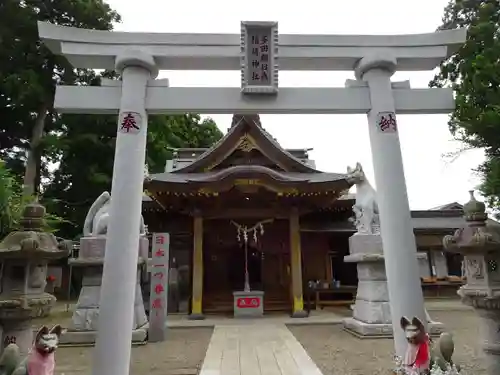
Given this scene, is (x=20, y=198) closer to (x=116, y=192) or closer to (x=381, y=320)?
(x=116, y=192)

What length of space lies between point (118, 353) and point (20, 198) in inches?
112

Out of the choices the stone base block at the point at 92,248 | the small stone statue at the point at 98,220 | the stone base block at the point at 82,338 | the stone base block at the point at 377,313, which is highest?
the small stone statue at the point at 98,220

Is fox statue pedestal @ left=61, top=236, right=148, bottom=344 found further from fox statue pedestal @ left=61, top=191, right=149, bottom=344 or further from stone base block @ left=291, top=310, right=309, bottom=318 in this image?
stone base block @ left=291, top=310, right=309, bottom=318

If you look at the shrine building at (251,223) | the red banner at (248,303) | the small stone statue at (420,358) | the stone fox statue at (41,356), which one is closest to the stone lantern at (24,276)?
the stone fox statue at (41,356)

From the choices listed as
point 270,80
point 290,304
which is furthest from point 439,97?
point 290,304

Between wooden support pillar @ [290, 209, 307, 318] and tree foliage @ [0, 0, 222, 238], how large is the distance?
921 cm

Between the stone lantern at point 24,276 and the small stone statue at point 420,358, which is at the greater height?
the stone lantern at point 24,276

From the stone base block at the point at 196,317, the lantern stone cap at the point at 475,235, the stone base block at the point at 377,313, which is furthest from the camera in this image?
the stone base block at the point at 196,317

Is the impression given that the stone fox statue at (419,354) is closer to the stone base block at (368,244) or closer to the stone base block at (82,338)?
the stone base block at (368,244)

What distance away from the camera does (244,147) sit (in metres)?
13.6

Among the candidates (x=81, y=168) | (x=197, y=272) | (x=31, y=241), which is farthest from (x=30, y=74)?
(x=31, y=241)

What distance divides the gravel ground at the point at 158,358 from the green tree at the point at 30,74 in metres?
11.4

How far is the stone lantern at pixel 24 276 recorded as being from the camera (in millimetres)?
4184

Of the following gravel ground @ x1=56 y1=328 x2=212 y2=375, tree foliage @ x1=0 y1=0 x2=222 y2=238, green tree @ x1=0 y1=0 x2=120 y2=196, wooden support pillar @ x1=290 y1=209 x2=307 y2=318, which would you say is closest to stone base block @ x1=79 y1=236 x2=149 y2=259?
gravel ground @ x1=56 y1=328 x2=212 y2=375
